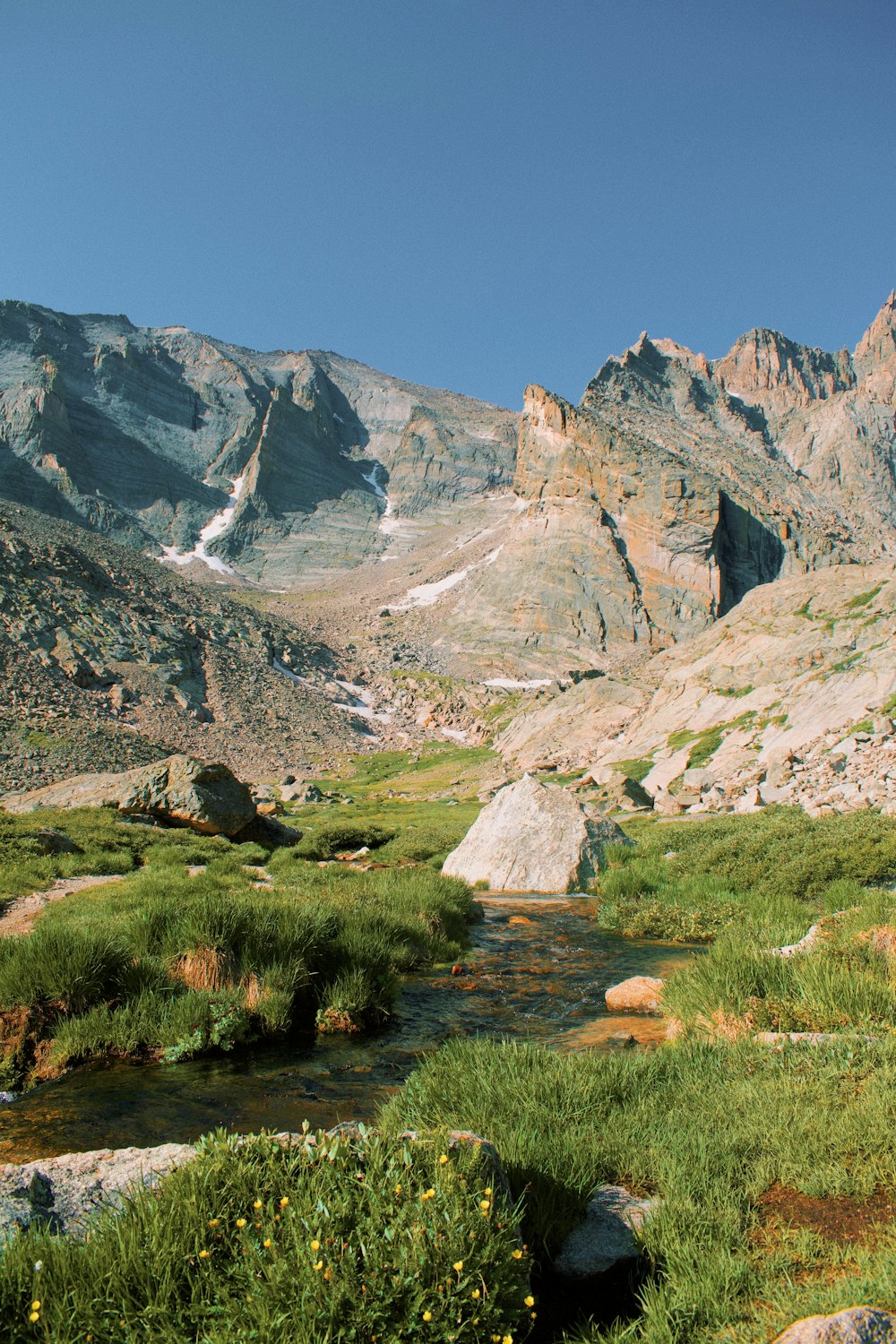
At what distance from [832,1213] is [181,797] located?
28.9 m

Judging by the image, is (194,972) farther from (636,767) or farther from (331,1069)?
(636,767)

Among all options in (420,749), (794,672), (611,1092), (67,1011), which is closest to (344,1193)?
(611,1092)

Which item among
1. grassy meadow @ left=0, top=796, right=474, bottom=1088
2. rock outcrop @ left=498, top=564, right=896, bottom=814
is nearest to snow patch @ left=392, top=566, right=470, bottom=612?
rock outcrop @ left=498, top=564, right=896, bottom=814

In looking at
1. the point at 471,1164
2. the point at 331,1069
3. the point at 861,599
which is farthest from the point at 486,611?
the point at 471,1164

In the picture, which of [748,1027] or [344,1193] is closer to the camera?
[344,1193]

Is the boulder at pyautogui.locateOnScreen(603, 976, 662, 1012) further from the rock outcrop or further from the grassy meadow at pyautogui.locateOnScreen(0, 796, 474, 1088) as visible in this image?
the rock outcrop

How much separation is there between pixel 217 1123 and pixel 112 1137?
887 millimetres

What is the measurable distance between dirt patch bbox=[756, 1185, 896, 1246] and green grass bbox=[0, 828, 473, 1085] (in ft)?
20.9

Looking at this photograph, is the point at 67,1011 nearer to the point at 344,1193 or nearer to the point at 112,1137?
the point at 112,1137

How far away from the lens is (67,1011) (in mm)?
8484

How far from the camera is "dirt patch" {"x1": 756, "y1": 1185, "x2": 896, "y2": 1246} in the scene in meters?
3.92

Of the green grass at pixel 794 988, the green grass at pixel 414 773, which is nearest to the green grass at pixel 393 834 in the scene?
the green grass at pixel 414 773

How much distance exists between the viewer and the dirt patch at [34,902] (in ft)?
40.8

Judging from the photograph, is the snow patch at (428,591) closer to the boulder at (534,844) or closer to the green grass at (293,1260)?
the boulder at (534,844)
